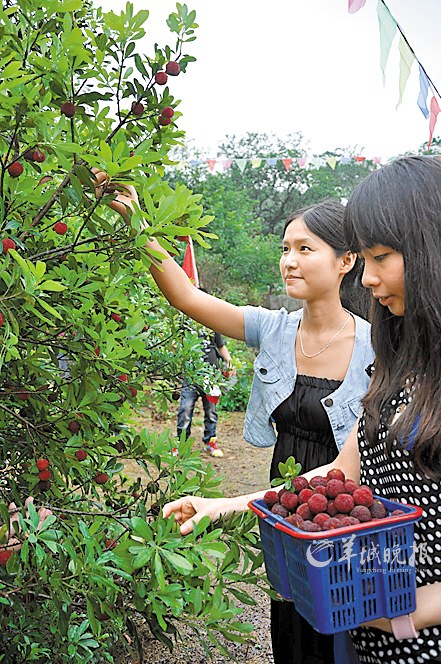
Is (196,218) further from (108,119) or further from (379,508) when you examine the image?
(379,508)

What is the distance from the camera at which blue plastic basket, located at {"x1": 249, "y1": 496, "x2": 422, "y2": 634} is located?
122 centimetres

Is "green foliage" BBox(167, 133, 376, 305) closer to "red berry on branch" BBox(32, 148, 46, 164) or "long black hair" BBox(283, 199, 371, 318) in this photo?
"long black hair" BBox(283, 199, 371, 318)

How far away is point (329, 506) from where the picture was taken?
1.33 m

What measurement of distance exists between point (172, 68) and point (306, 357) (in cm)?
108

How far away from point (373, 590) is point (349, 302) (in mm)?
1481

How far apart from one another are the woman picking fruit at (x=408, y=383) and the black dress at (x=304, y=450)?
26.4 inches

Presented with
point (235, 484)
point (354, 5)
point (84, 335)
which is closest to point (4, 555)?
point (84, 335)

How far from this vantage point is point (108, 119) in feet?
5.92

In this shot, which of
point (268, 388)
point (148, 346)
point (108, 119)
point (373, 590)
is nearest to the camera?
point (373, 590)

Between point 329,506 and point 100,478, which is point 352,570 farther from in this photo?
point 100,478

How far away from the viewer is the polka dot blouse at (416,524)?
4.55 ft

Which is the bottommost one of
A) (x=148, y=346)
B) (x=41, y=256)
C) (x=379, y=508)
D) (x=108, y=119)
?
(x=379, y=508)

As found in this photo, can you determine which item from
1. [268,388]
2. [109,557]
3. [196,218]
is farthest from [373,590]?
[268,388]

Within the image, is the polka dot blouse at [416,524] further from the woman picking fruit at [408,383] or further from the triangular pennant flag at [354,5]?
the triangular pennant flag at [354,5]
